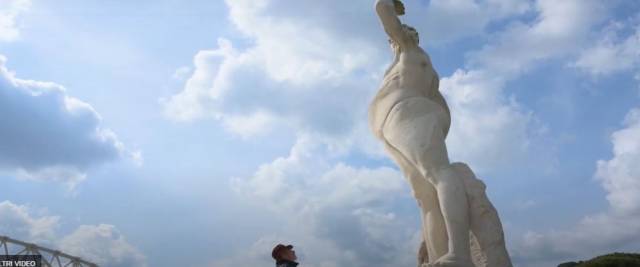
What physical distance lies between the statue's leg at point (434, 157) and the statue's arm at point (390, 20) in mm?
1021

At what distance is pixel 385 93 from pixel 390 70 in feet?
1.37

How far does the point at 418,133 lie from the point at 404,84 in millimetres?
878

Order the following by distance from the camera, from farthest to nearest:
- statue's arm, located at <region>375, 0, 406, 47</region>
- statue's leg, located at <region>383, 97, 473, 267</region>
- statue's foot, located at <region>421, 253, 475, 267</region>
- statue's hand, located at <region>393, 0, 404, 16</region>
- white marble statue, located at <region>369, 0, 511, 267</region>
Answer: statue's hand, located at <region>393, 0, 404, 16</region> < statue's arm, located at <region>375, 0, 406, 47</region> < white marble statue, located at <region>369, 0, 511, 267</region> < statue's leg, located at <region>383, 97, 473, 267</region> < statue's foot, located at <region>421, 253, 475, 267</region>

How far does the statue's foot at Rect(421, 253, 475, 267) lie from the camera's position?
5.25 m

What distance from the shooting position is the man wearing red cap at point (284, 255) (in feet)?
20.6

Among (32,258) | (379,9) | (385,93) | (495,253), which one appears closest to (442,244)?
(495,253)

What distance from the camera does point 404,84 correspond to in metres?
6.83

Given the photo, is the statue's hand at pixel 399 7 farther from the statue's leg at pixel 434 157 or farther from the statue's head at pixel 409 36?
the statue's leg at pixel 434 157

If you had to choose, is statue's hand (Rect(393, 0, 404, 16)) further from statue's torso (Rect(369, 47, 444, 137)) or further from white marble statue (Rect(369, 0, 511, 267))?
statue's torso (Rect(369, 47, 444, 137))

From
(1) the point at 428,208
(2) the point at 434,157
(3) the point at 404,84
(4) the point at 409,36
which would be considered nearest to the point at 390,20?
(4) the point at 409,36

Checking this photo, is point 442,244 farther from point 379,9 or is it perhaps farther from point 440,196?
point 379,9

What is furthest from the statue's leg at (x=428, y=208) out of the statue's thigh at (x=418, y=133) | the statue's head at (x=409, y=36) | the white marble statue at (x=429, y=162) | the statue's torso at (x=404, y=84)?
the statue's head at (x=409, y=36)

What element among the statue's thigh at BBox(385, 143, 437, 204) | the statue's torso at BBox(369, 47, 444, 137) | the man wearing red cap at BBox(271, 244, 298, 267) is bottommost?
the man wearing red cap at BBox(271, 244, 298, 267)

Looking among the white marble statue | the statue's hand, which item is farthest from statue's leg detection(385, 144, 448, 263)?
the statue's hand
